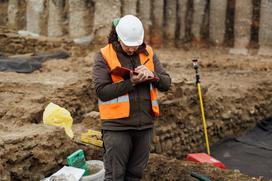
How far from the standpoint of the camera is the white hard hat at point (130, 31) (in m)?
3.98

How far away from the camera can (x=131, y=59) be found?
412 centimetres

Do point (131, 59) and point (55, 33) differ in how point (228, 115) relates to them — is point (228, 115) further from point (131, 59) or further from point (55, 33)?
point (55, 33)

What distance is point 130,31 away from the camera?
3971 millimetres

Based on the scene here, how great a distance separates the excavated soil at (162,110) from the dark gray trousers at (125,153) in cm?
102

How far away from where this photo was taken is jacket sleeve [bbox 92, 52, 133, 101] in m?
3.94

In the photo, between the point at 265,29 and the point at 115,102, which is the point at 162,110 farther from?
the point at 265,29

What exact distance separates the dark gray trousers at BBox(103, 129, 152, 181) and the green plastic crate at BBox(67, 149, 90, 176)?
685mm

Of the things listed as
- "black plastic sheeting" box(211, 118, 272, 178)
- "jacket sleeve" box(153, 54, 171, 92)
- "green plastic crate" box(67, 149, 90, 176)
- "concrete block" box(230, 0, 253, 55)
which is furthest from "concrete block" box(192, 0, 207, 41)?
"jacket sleeve" box(153, 54, 171, 92)

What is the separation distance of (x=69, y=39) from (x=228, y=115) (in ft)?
21.6

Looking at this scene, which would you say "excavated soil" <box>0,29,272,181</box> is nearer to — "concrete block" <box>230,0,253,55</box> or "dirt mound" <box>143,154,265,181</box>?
Result: "dirt mound" <box>143,154,265,181</box>

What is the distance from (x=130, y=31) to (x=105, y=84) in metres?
0.54

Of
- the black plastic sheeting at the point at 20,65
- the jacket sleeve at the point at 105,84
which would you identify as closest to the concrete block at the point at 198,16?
the black plastic sheeting at the point at 20,65

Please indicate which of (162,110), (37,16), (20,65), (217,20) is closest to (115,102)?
(162,110)

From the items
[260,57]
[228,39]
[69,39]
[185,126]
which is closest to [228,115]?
[185,126]
